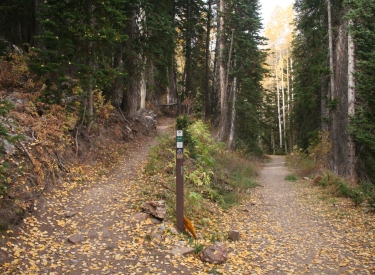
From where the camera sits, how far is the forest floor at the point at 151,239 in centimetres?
504

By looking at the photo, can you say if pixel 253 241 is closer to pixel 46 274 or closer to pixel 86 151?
pixel 46 274

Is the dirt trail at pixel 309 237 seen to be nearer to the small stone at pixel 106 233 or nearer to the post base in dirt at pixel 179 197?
the post base in dirt at pixel 179 197

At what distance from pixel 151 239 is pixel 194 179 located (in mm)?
3526

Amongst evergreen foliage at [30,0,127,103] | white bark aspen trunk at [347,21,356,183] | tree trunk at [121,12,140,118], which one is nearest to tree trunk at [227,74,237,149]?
tree trunk at [121,12,140,118]

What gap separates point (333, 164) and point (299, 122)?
9.11 m

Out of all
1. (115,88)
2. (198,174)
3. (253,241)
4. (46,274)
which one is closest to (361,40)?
(198,174)

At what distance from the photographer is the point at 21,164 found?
6871mm

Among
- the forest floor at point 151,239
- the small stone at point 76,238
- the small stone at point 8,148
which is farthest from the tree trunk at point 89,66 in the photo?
the small stone at point 76,238

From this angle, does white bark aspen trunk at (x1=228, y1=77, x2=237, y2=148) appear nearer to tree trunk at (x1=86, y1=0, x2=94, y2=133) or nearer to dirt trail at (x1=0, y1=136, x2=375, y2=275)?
dirt trail at (x1=0, y1=136, x2=375, y2=275)

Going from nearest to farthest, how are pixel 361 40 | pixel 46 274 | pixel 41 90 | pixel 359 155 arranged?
pixel 46 274
pixel 41 90
pixel 361 40
pixel 359 155

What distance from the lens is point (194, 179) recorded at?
928 centimetres

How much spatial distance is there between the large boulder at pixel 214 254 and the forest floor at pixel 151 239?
12 cm

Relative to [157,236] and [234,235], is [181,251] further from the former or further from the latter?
[234,235]

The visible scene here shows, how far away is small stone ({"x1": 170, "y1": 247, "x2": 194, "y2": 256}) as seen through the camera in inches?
220
